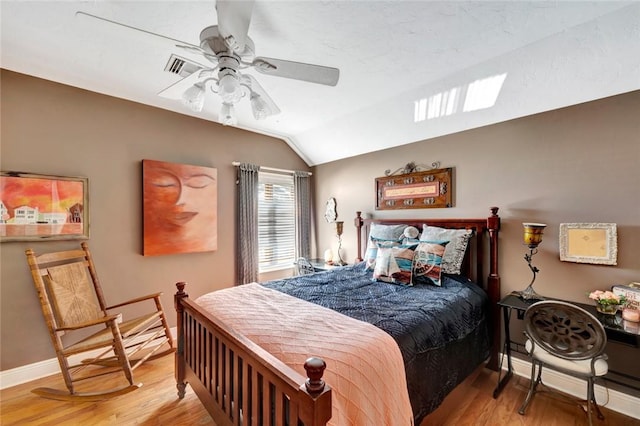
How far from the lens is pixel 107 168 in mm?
2676

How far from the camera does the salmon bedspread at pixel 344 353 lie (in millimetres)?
1156

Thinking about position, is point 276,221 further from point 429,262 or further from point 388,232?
point 429,262

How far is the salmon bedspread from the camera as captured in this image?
1156 mm

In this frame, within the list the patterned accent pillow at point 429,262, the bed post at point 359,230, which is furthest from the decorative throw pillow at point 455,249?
the bed post at point 359,230

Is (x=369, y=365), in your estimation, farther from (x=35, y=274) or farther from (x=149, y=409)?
(x=35, y=274)

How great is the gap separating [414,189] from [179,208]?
273 cm

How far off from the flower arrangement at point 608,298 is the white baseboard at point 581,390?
75 cm

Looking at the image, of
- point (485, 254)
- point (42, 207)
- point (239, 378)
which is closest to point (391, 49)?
point (485, 254)

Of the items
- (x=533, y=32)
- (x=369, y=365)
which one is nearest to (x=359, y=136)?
(x=533, y=32)

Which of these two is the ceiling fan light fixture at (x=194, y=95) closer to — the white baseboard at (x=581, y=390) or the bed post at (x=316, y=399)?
the bed post at (x=316, y=399)

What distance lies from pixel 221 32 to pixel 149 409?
2.53m

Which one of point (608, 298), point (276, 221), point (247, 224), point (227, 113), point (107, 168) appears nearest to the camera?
point (608, 298)

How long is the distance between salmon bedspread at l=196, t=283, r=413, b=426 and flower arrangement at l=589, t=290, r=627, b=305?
1.58 meters

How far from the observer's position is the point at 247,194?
362 centimetres
